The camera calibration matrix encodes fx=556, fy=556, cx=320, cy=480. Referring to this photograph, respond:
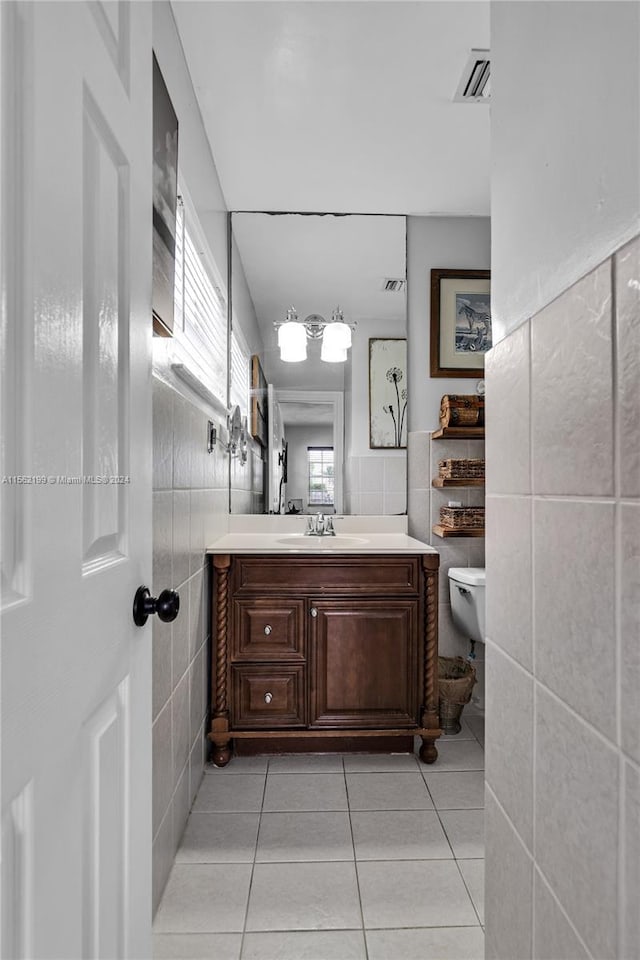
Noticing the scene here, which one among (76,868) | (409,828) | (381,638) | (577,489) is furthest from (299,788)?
(577,489)

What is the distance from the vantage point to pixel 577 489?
693 millimetres

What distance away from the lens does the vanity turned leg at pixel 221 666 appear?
212 cm

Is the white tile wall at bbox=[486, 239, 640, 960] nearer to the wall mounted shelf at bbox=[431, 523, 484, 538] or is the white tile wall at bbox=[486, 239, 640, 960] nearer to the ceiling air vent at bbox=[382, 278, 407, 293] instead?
the wall mounted shelf at bbox=[431, 523, 484, 538]

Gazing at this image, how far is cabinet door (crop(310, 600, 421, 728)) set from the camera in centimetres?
217

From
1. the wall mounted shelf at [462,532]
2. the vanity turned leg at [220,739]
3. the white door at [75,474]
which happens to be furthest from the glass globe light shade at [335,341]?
the white door at [75,474]

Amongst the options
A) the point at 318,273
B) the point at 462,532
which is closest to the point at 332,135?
the point at 318,273

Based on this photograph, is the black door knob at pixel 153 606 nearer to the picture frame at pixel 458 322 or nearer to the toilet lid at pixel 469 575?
the toilet lid at pixel 469 575

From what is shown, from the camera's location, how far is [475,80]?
1.81 m

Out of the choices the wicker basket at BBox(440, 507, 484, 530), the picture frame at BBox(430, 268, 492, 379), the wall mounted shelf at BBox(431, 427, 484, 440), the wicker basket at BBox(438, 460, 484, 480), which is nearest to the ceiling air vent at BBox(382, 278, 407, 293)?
the picture frame at BBox(430, 268, 492, 379)

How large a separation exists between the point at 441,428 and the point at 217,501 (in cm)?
112

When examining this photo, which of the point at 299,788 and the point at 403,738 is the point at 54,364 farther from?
the point at 403,738

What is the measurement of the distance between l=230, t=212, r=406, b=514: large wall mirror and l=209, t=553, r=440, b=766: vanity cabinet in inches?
24.7

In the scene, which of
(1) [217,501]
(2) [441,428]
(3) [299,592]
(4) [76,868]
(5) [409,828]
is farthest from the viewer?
(2) [441,428]

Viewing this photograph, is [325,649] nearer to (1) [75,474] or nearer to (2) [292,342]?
(2) [292,342]
